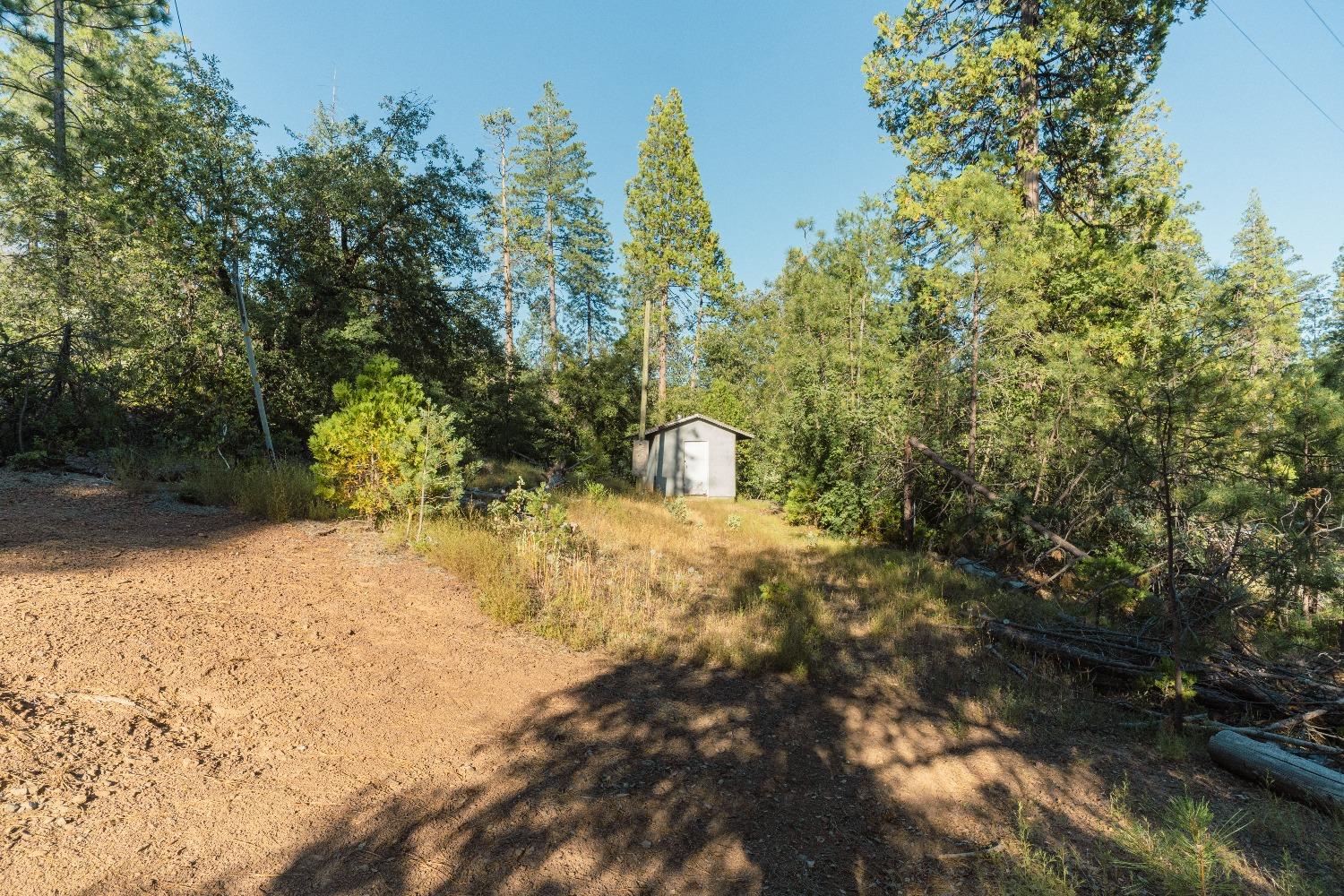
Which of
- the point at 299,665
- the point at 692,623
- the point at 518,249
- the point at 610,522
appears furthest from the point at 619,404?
the point at 299,665

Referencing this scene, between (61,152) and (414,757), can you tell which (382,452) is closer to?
(414,757)

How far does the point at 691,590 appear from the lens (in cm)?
697

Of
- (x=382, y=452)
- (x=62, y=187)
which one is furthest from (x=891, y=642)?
(x=62, y=187)

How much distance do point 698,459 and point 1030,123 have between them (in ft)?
43.4

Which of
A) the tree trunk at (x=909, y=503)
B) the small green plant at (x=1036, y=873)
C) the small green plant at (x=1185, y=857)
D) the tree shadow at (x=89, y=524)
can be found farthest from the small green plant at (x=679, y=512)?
the small green plant at (x=1185, y=857)

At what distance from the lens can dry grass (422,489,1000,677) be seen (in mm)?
5262

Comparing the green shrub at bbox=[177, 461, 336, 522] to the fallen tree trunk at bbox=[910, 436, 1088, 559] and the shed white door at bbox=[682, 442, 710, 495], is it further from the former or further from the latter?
the shed white door at bbox=[682, 442, 710, 495]

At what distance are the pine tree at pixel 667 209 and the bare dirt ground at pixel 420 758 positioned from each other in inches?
746

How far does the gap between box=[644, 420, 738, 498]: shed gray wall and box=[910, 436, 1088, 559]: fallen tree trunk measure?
10.3 metres

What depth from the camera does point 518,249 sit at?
27250 mm

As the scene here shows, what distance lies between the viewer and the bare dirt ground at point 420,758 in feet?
7.50

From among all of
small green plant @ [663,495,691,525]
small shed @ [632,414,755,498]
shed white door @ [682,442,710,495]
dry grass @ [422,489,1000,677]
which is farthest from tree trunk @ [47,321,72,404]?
shed white door @ [682,442,710,495]

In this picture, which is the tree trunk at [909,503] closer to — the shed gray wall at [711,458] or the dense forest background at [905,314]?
the dense forest background at [905,314]

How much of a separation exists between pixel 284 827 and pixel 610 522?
7.52 meters
